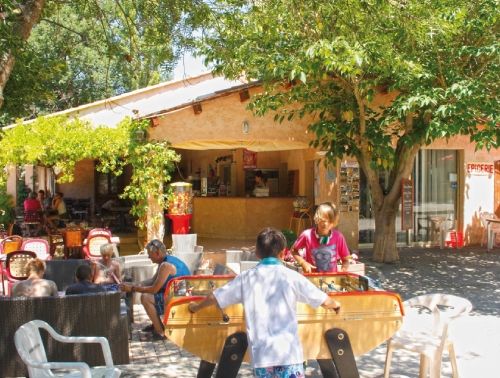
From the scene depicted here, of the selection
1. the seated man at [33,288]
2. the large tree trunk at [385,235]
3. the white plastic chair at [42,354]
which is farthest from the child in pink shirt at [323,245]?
the large tree trunk at [385,235]

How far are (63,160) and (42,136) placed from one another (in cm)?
58

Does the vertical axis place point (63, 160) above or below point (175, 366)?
above

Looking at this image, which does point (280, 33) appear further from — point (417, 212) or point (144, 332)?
point (417, 212)

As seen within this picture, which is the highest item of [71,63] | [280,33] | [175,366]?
[71,63]

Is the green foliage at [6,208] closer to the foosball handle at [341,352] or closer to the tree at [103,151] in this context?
the tree at [103,151]

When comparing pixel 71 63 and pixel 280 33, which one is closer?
pixel 280 33

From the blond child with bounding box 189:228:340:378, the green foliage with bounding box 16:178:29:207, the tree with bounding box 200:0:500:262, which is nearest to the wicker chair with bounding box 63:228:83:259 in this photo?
the tree with bounding box 200:0:500:262

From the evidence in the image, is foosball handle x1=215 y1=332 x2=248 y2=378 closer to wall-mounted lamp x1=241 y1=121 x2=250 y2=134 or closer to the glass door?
wall-mounted lamp x1=241 y1=121 x2=250 y2=134

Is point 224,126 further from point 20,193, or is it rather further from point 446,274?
point 20,193

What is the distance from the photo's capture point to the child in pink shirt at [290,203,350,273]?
543 centimetres

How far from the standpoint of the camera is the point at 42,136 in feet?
34.9

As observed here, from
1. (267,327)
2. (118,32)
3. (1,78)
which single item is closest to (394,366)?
(267,327)

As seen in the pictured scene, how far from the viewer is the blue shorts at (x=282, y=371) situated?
3.23m

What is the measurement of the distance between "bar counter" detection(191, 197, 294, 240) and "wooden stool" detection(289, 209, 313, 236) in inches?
39.9
